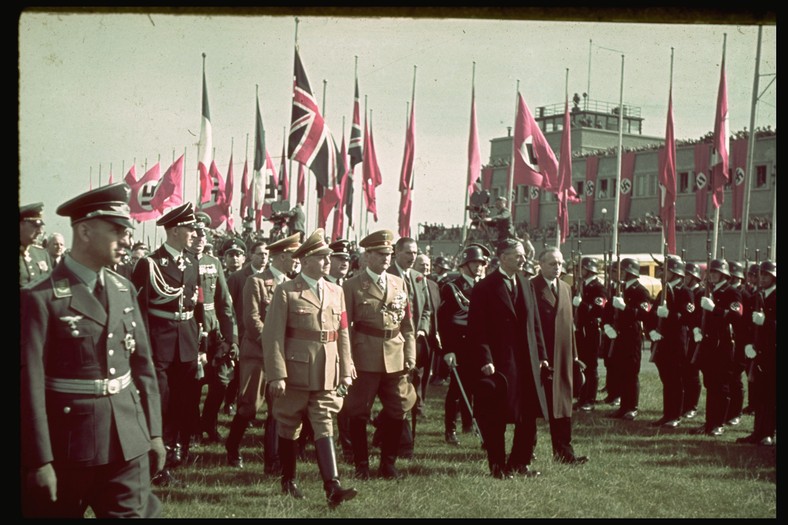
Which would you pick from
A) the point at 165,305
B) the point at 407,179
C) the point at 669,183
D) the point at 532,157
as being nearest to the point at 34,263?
the point at 165,305

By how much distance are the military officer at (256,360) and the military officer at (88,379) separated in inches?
148

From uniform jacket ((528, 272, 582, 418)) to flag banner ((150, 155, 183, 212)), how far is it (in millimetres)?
12582

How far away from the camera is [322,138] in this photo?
14367 millimetres

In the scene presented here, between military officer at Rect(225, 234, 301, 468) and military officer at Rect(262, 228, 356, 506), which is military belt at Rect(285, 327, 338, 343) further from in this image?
military officer at Rect(225, 234, 301, 468)

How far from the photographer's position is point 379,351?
9.16m

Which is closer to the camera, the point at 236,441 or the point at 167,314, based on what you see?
the point at 167,314

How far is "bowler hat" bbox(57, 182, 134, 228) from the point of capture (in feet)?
17.6

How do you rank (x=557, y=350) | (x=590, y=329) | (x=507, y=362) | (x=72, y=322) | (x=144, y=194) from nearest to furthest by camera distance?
(x=72, y=322), (x=507, y=362), (x=557, y=350), (x=590, y=329), (x=144, y=194)

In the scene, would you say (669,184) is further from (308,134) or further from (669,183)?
(308,134)

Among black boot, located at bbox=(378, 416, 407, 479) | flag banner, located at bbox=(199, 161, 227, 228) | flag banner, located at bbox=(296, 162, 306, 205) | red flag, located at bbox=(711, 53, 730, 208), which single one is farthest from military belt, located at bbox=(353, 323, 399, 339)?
flag banner, located at bbox=(296, 162, 306, 205)

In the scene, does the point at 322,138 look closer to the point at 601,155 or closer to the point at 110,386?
the point at 110,386

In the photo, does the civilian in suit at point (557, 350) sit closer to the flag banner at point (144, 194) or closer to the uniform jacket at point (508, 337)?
the uniform jacket at point (508, 337)

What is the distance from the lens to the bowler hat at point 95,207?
5.38 metres

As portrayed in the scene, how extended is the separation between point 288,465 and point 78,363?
3.34m
